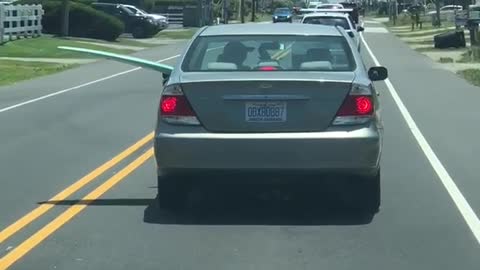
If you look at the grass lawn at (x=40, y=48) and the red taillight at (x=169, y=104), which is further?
the grass lawn at (x=40, y=48)

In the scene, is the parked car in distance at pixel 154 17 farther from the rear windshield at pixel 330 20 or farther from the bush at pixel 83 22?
the rear windshield at pixel 330 20

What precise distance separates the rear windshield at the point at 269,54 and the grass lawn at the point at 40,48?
1108 inches

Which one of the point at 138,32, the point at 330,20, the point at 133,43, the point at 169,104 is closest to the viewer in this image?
the point at 169,104

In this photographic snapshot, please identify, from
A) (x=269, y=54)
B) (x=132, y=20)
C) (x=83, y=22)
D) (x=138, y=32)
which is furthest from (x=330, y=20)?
(x=132, y=20)

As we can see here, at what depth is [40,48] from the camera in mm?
42688

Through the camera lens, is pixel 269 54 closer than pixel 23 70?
Yes

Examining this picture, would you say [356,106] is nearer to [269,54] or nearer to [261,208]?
[269,54]

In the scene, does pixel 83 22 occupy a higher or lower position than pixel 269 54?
lower

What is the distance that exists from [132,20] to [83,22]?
7.04m

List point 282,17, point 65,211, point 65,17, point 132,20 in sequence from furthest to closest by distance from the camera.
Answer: point 282,17 < point 132,20 < point 65,17 < point 65,211

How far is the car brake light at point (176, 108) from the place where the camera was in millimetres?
9127

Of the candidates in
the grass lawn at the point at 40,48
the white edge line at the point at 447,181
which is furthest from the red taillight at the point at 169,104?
the grass lawn at the point at 40,48

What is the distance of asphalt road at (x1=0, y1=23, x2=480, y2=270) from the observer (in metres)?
8.02

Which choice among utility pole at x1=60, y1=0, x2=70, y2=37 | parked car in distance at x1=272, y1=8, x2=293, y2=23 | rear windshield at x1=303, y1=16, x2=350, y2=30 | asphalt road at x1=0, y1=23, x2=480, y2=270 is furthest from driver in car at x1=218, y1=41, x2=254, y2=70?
parked car in distance at x1=272, y1=8, x2=293, y2=23
